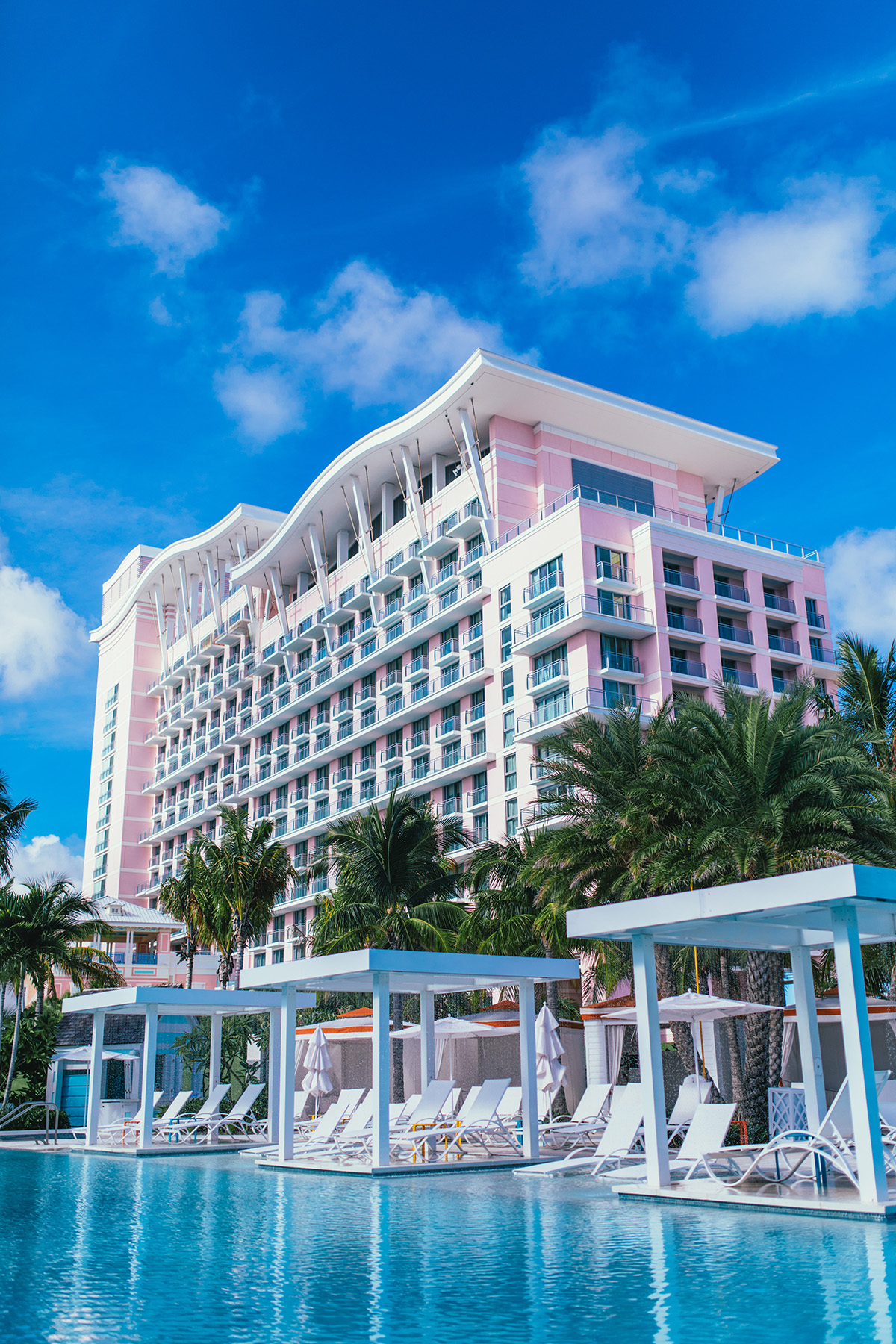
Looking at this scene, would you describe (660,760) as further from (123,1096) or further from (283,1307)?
(123,1096)

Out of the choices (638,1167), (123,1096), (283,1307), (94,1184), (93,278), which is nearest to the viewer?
(283,1307)

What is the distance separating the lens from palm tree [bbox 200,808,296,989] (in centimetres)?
3819

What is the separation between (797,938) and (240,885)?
26537 millimetres

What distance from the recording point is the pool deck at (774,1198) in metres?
10.1

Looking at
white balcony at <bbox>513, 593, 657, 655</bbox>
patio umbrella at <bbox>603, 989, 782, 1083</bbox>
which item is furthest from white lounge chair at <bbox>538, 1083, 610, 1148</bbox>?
white balcony at <bbox>513, 593, 657, 655</bbox>

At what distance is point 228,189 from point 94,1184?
18.3 metres

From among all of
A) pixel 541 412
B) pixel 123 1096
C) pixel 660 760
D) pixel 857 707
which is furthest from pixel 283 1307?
pixel 541 412

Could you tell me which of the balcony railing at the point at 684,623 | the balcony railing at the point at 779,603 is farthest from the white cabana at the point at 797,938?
the balcony railing at the point at 779,603

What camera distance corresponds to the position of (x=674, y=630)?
1730 inches

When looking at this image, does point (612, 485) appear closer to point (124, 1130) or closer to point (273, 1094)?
point (124, 1130)

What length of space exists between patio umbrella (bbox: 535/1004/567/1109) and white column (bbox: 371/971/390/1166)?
4.04 metres

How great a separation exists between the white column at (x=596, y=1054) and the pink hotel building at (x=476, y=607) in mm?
9986

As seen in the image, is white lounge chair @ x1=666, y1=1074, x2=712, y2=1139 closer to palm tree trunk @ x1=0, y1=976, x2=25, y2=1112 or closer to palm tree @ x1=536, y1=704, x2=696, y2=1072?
Answer: palm tree @ x1=536, y1=704, x2=696, y2=1072

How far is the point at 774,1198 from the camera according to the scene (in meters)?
11.1
